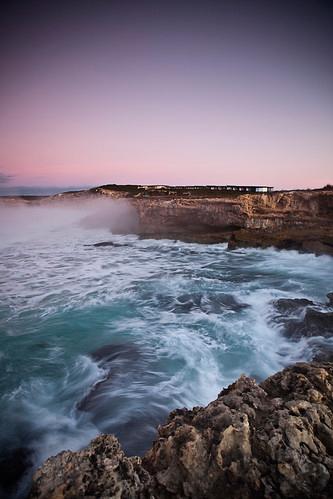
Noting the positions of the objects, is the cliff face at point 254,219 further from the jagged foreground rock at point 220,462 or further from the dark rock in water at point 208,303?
the jagged foreground rock at point 220,462

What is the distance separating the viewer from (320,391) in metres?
3.25

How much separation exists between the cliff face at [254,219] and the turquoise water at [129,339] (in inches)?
95.1

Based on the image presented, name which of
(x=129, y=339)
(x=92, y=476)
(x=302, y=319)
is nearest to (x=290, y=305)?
(x=302, y=319)

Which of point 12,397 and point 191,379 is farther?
point 191,379

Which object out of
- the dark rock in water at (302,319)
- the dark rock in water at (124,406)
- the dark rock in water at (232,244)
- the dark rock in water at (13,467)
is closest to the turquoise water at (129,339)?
the dark rock in water at (124,406)

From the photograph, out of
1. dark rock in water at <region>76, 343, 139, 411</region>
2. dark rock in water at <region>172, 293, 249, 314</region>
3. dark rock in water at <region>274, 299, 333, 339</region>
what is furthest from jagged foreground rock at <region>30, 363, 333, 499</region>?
dark rock in water at <region>172, 293, 249, 314</region>

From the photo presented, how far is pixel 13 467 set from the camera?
4.30 metres

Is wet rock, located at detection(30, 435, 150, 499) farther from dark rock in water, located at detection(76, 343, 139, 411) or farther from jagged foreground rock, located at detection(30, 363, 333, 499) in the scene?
Result: dark rock in water, located at detection(76, 343, 139, 411)

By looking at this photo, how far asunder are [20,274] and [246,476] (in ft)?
48.3

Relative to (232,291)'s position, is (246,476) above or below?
above

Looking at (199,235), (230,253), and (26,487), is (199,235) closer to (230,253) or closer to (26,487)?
(230,253)

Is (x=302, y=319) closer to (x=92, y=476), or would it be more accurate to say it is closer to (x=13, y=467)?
(x=13, y=467)

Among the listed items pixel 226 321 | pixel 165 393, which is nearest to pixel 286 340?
pixel 226 321

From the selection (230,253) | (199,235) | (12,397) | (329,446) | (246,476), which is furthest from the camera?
(199,235)
